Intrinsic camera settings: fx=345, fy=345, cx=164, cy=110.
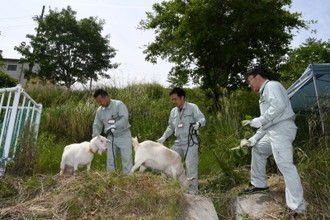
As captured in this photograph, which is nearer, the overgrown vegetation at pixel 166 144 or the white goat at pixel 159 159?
the overgrown vegetation at pixel 166 144

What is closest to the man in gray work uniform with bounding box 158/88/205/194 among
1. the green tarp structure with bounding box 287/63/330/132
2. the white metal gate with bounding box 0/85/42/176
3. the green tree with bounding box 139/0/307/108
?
the green tarp structure with bounding box 287/63/330/132

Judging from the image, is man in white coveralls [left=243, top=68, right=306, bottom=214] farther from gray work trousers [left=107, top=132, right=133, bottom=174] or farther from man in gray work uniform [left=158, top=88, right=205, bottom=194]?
gray work trousers [left=107, top=132, right=133, bottom=174]

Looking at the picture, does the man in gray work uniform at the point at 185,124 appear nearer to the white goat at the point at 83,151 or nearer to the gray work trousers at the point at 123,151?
the gray work trousers at the point at 123,151

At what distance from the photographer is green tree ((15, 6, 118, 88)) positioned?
882 inches

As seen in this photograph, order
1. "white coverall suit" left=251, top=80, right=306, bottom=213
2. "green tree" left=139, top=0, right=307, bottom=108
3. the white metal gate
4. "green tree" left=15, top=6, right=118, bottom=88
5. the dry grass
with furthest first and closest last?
"green tree" left=15, top=6, right=118, bottom=88, "green tree" left=139, top=0, right=307, bottom=108, the white metal gate, "white coverall suit" left=251, top=80, right=306, bottom=213, the dry grass

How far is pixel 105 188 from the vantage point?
424 centimetres

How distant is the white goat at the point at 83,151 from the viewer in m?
5.35

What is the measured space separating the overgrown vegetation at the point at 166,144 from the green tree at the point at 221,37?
972 mm

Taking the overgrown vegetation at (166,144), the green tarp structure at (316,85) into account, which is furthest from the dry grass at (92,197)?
the green tarp structure at (316,85)

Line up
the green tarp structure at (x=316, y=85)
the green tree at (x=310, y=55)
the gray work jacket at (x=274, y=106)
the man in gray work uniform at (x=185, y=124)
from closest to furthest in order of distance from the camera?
the gray work jacket at (x=274, y=106), the man in gray work uniform at (x=185, y=124), the green tarp structure at (x=316, y=85), the green tree at (x=310, y=55)

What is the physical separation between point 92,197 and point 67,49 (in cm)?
2054

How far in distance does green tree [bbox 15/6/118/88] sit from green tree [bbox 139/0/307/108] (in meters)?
12.0

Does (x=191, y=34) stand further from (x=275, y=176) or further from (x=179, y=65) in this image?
(x=275, y=176)

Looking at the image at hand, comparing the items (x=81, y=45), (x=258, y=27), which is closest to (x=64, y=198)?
(x=258, y=27)
